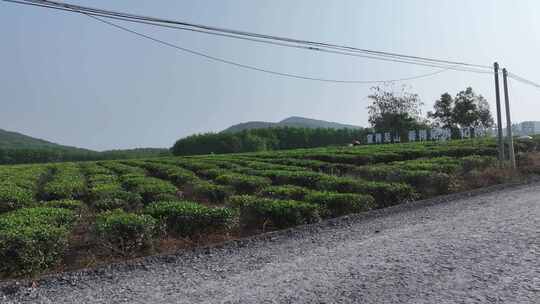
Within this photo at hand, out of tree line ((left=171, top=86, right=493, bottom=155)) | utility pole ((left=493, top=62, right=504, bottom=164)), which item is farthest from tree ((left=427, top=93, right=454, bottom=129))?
utility pole ((left=493, top=62, right=504, bottom=164))

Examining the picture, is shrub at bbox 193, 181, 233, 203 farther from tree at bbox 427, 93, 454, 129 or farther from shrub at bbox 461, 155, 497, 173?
tree at bbox 427, 93, 454, 129

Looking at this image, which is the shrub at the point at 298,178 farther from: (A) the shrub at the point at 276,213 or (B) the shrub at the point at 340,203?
(A) the shrub at the point at 276,213

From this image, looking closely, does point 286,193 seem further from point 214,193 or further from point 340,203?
point 214,193

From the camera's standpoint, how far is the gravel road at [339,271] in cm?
452

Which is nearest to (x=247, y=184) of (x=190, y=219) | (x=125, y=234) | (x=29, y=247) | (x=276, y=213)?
(x=276, y=213)

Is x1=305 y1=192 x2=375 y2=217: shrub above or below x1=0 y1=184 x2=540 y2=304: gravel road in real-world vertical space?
above

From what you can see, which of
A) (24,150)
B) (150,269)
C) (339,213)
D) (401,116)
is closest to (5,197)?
(150,269)

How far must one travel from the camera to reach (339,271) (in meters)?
5.27

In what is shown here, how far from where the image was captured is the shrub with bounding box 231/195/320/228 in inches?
320

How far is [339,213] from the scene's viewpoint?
9.22 meters

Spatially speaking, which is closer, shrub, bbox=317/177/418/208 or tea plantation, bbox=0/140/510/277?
tea plantation, bbox=0/140/510/277

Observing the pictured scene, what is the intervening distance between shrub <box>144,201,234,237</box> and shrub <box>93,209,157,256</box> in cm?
65

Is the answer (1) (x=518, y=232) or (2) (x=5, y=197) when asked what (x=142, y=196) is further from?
(1) (x=518, y=232)

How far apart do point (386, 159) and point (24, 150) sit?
5900cm
